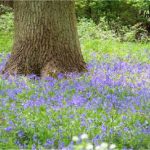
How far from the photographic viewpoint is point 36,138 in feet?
14.4

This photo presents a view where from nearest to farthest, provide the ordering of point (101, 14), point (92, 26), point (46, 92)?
point (46, 92) < point (92, 26) < point (101, 14)

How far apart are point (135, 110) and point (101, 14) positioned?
1604cm

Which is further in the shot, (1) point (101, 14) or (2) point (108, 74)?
(1) point (101, 14)

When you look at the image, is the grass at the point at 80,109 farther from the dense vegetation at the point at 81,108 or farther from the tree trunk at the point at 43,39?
the tree trunk at the point at 43,39

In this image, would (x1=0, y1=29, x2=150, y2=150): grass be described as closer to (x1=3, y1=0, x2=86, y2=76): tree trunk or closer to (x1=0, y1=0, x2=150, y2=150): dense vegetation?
(x1=0, y1=0, x2=150, y2=150): dense vegetation

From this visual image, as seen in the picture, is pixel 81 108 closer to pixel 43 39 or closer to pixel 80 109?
pixel 80 109

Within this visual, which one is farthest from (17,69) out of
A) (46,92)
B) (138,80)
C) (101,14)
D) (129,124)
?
(101,14)

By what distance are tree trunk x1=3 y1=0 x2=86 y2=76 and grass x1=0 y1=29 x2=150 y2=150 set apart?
0.38m

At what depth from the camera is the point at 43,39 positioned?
7.26 metres

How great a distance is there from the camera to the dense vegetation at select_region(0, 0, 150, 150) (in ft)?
14.3

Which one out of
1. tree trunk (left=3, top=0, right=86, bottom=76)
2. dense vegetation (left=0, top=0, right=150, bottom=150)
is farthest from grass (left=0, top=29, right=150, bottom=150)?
tree trunk (left=3, top=0, right=86, bottom=76)

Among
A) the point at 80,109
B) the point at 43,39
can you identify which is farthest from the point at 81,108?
the point at 43,39

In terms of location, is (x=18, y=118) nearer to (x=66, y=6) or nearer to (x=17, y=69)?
(x=17, y=69)

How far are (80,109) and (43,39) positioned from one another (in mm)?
2232
